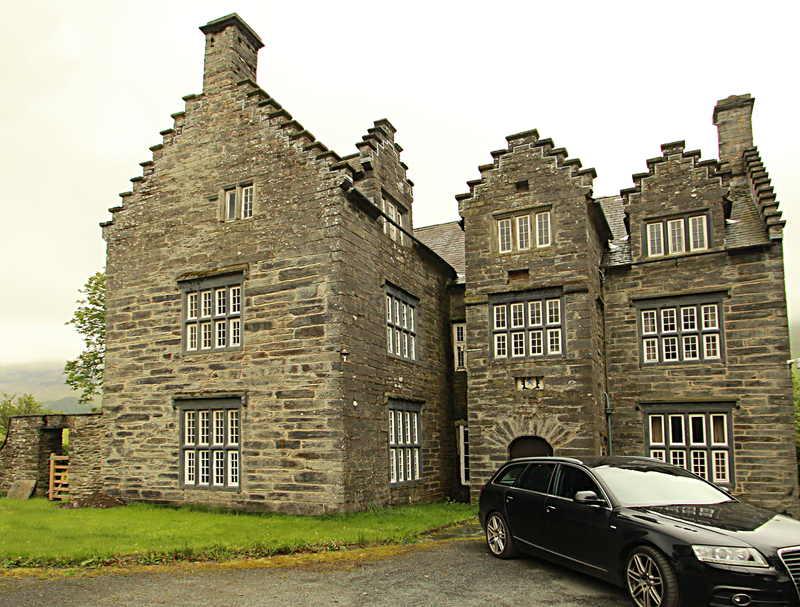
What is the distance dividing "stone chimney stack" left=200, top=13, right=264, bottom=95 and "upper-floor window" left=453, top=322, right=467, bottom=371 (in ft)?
34.0

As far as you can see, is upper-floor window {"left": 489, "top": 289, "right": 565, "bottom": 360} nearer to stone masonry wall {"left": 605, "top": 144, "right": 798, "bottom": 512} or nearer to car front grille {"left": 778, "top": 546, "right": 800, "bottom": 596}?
stone masonry wall {"left": 605, "top": 144, "right": 798, "bottom": 512}

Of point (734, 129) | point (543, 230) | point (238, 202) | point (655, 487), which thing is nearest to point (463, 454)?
point (543, 230)

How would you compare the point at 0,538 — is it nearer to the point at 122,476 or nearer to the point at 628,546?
the point at 122,476

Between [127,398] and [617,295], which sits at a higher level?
[617,295]

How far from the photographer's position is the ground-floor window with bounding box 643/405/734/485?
17.8 meters

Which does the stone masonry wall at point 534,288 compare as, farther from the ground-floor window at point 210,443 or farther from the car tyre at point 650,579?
the car tyre at point 650,579

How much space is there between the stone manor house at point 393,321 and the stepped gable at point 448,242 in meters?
3.18

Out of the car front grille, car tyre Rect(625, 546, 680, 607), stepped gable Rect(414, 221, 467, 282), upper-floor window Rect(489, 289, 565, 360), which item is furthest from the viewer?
stepped gable Rect(414, 221, 467, 282)

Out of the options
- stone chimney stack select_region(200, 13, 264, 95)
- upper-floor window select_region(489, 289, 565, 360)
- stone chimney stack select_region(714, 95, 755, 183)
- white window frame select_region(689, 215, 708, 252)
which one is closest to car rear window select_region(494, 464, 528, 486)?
upper-floor window select_region(489, 289, 565, 360)

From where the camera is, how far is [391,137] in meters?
21.1

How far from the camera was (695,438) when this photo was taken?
18.4m

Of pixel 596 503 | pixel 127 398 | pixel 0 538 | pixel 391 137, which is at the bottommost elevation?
pixel 0 538

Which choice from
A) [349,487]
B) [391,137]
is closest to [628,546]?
[349,487]

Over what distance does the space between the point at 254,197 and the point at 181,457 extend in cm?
696
